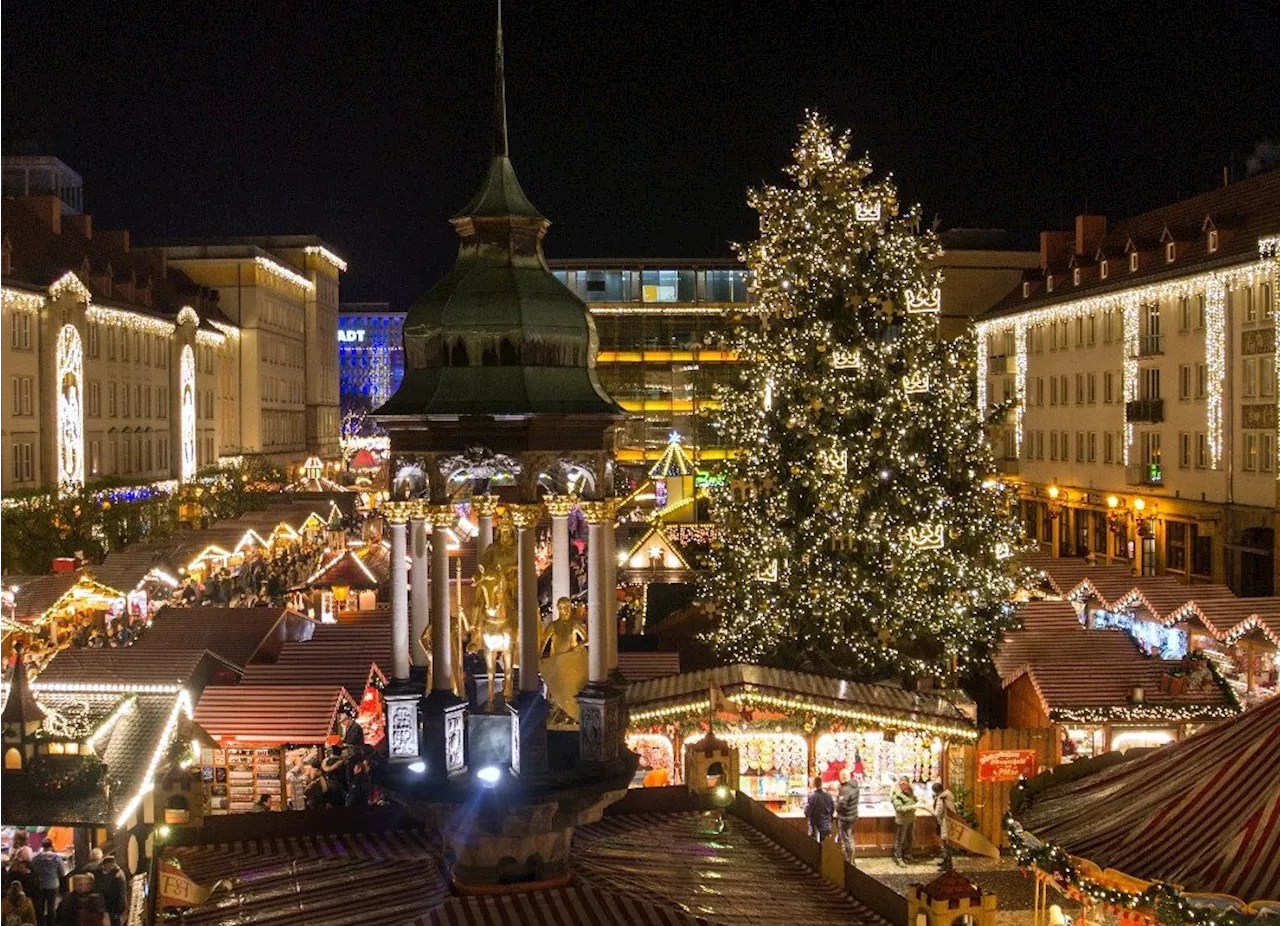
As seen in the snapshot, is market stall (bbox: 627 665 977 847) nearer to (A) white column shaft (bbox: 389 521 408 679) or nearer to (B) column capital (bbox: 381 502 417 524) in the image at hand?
(A) white column shaft (bbox: 389 521 408 679)

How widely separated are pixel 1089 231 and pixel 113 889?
52.1 m

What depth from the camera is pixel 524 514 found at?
39.8 ft

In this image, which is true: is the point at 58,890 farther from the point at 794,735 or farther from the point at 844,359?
the point at 844,359

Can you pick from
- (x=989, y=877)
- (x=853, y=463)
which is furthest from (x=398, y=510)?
(x=853, y=463)

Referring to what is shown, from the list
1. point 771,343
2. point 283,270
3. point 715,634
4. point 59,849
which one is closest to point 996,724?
point 715,634

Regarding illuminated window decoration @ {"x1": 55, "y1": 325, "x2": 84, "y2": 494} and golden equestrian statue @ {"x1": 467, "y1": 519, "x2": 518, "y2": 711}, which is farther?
illuminated window decoration @ {"x1": 55, "y1": 325, "x2": 84, "y2": 494}

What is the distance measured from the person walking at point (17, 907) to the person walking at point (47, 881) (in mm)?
591

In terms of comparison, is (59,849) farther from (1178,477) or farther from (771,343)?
(1178,477)

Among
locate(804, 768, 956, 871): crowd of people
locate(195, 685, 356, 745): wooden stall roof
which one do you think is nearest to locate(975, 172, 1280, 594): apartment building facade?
locate(804, 768, 956, 871): crowd of people

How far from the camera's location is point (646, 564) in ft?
119

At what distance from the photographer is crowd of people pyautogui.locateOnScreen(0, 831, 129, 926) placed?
511 inches

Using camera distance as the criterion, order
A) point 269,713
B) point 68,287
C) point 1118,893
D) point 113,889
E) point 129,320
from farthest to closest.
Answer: point 129,320
point 68,287
point 269,713
point 113,889
point 1118,893

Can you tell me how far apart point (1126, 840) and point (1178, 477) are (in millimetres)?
38553

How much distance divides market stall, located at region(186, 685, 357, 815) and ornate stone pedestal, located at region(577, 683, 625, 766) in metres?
8.42
